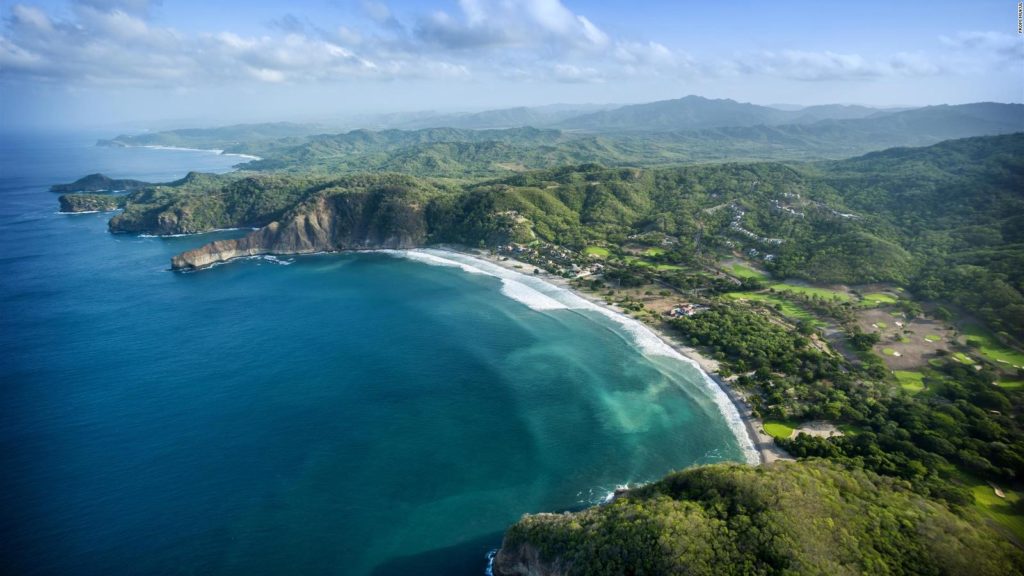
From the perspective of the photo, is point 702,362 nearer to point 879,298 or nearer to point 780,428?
point 780,428

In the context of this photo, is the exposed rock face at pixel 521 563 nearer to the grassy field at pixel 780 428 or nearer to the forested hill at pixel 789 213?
the grassy field at pixel 780 428

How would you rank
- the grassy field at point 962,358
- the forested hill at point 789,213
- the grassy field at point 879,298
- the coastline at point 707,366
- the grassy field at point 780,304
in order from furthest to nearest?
the forested hill at point 789,213
the grassy field at point 879,298
the grassy field at point 780,304
the grassy field at point 962,358
the coastline at point 707,366

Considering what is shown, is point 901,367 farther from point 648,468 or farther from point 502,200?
point 502,200

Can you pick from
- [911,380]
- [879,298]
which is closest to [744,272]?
[879,298]

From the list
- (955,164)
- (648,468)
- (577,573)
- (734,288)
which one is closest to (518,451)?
(648,468)

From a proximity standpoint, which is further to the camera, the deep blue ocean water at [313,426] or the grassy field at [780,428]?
the grassy field at [780,428]

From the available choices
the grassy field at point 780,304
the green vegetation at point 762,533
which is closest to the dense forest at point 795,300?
the green vegetation at point 762,533

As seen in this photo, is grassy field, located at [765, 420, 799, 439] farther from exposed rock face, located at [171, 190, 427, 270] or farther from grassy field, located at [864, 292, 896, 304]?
exposed rock face, located at [171, 190, 427, 270]
